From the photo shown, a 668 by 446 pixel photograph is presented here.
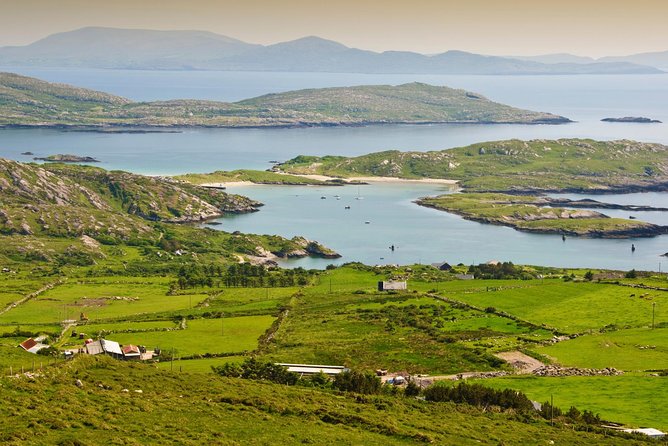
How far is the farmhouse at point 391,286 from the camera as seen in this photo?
8662 cm

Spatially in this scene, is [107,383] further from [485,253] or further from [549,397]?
[485,253]

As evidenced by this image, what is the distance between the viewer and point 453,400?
44.0m

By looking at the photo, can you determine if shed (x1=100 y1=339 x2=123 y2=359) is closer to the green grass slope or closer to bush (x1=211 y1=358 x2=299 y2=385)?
bush (x1=211 y1=358 x2=299 y2=385)

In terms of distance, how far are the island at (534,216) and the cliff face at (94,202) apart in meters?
36.6

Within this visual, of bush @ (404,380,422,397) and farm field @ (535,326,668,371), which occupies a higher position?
bush @ (404,380,422,397)

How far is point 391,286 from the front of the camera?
8712 centimetres

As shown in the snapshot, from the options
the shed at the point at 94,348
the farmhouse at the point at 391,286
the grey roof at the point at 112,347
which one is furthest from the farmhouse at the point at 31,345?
the farmhouse at the point at 391,286

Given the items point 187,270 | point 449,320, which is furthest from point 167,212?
point 449,320

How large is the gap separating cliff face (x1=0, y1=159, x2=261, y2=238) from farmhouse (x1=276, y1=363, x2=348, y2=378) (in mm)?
73605

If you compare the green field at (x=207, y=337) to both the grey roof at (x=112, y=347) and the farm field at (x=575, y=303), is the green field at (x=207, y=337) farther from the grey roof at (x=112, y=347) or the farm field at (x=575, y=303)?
the farm field at (x=575, y=303)

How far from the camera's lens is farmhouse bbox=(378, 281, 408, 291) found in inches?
3410

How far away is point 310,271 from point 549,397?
57984 millimetres

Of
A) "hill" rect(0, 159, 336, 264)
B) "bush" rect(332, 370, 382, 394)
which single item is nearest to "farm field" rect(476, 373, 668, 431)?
"bush" rect(332, 370, 382, 394)

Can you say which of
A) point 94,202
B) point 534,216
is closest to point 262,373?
point 94,202
